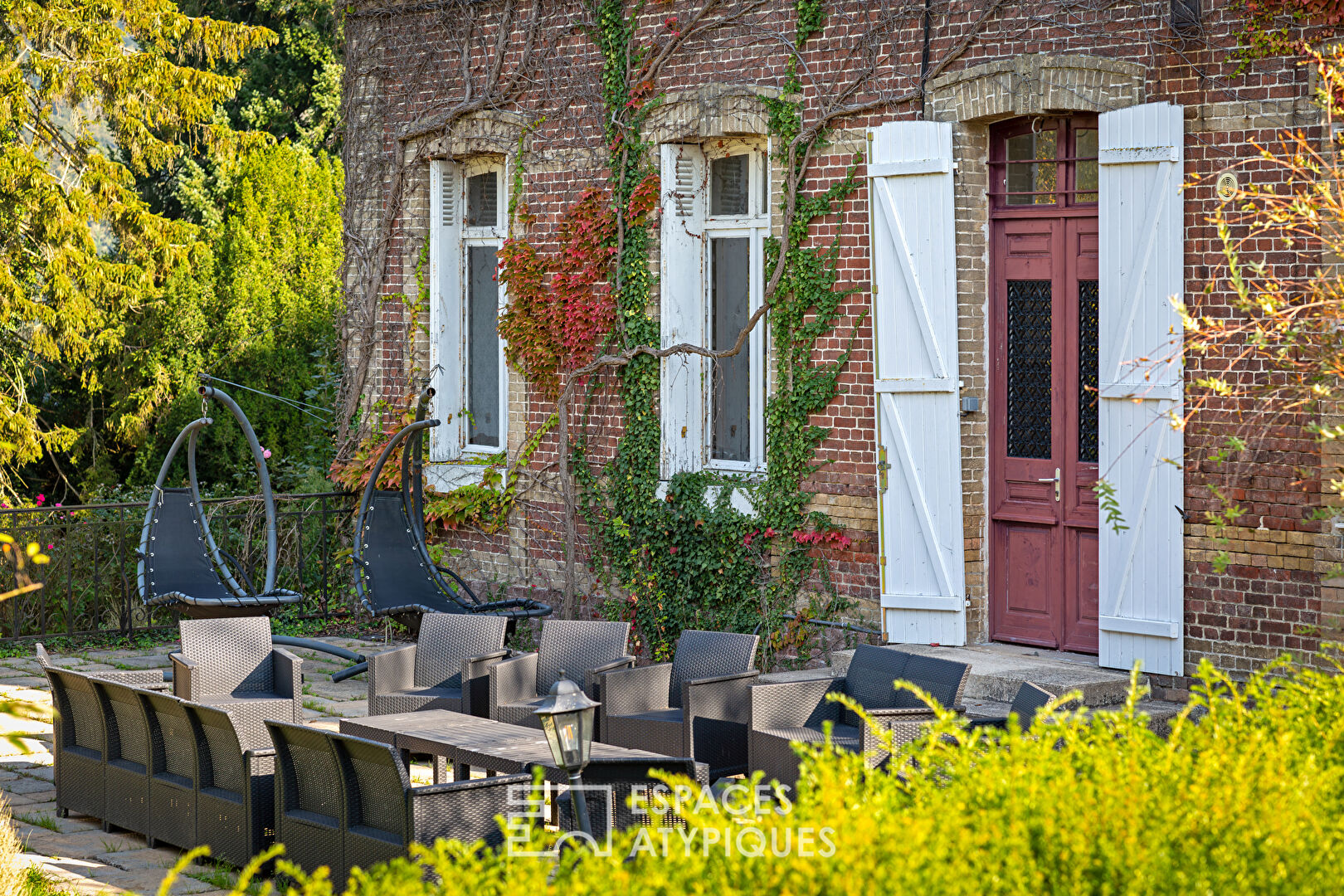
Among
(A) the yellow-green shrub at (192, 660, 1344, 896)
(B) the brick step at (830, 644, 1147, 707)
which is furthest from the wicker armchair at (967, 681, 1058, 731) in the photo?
(A) the yellow-green shrub at (192, 660, 1344, 896)

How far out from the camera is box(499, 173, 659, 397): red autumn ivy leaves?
10172 mm

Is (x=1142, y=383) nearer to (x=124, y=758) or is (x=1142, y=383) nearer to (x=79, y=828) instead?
(x=124, y=758)

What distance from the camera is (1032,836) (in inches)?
118

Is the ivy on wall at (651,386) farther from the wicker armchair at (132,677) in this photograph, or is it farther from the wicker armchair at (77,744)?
the wicker armchair at (77,744)

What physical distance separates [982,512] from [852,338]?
4.12 feet

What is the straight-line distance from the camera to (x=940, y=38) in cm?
846

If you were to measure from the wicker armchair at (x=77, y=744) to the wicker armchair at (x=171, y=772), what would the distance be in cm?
38

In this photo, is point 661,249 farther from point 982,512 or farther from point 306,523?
point 306,523

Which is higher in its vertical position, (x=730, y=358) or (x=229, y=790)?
A: (x=730, y=358)

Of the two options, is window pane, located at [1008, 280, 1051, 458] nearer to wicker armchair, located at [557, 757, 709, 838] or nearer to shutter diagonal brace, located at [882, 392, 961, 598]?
shutter diagonal brace, located at [882, 392, 961, 598]

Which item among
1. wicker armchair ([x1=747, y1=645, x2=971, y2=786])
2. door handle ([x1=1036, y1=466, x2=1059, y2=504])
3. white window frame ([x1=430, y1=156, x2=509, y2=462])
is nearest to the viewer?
wicker armchair ([x1=747, y1=645, x2=971, y2=786])

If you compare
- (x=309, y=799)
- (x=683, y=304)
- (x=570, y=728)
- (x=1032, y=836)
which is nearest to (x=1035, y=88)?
(x=683, y=304)

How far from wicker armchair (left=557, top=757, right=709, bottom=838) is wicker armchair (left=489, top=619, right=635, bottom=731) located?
66.9 inches

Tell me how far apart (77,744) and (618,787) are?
2722 mm
